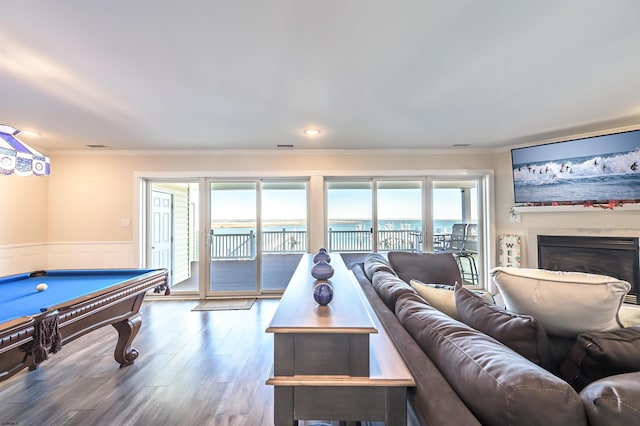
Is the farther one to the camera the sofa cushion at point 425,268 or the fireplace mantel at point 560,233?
the fireplace mantel at point 560,233

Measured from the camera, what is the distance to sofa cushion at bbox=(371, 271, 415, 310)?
4.92 feet

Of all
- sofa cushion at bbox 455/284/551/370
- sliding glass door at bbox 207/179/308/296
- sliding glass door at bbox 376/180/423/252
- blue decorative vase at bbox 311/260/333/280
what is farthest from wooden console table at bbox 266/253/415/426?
sliding glass door at bbox 376/180/423/252

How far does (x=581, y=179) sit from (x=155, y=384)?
5.06 metres

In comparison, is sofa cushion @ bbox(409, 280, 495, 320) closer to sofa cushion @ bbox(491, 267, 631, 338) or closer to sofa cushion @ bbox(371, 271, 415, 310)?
sofa cushion @ bbox(371, 271, 415, 310)

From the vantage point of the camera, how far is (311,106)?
2.66m

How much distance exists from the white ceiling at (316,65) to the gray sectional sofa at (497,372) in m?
1.52

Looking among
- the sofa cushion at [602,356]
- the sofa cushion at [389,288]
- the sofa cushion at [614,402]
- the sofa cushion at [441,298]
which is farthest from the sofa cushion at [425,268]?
the sofa cushion at [614,402]

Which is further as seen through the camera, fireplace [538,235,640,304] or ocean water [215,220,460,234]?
ocean water [215,220,460,234]

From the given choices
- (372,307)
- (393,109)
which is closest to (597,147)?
(393,109)

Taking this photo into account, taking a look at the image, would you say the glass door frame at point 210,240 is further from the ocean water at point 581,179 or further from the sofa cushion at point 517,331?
the ocean water at point 581,179

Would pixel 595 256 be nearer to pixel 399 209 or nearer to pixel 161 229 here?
pixel 399 209

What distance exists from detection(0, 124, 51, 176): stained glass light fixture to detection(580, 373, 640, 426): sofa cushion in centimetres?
366

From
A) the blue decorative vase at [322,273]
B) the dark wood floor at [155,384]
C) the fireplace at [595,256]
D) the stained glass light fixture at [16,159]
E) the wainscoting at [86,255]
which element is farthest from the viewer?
the wainscoting at [86,255]

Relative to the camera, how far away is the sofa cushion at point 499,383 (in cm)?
61
